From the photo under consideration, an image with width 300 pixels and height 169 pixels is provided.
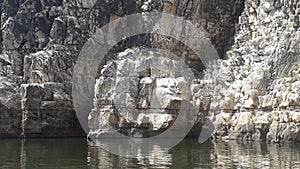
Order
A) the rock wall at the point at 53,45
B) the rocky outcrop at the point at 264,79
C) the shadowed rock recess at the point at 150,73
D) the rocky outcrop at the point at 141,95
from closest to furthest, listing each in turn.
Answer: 1. the rocky outcrop at the point at 264,79
2. the shadowed rock recess at the point at 150,73
3. the rocky outcrop at the point at 141,95
4. the rock wall at the point at 53,45

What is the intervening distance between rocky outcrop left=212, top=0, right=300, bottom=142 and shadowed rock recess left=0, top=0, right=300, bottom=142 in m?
0.12

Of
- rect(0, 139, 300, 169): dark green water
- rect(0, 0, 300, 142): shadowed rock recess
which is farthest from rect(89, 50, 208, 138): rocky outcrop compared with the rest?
rect(0, 139, 300, 169): dark green water

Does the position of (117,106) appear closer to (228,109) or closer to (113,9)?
(228,109)

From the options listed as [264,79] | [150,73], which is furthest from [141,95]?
[264,79]

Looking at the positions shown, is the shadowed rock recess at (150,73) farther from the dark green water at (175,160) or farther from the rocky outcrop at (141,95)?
the dark green water at (175,160)

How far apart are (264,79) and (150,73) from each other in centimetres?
1642

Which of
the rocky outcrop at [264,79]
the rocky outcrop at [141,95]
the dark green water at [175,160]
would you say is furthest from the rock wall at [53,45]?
the dark green water at [175,160]

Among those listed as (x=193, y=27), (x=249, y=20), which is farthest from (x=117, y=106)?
(x=249, y=20)

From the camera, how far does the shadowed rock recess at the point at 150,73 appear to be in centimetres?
5341

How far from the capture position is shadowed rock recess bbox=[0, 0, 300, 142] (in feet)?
175

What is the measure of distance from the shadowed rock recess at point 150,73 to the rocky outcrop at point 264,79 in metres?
0.12

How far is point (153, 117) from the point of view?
59.8 meters

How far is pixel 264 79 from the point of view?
178 feet

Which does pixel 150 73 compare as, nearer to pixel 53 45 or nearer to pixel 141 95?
pixel 141 95
